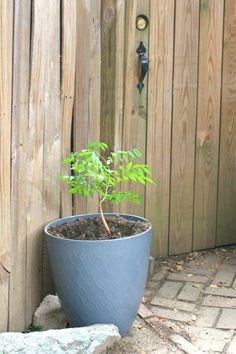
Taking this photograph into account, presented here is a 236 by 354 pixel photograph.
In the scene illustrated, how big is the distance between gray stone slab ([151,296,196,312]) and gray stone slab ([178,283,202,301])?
0.22 feet

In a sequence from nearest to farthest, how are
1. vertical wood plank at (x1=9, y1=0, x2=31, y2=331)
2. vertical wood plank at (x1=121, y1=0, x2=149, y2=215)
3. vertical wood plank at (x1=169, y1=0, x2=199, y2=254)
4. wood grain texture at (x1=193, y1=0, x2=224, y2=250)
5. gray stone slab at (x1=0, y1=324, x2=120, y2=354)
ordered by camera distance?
gray stone slab at (x1=0, y1=324, x2=120, y2=354) < vertical wood plank at (x1=9, y1=0, x2=31, y2=331) < vertical wood plank at (x1=121, y1=0, x2=149, y2=215) < vertical wood plank at (x1=169, y1=0, x2=199, y2=254) < wood grain texture at (x1=193, y1=0, x2=224, y2=250)

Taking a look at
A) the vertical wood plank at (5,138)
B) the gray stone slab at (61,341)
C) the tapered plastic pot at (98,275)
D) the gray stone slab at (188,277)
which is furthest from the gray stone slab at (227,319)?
the vertical wood plank at (5,138)

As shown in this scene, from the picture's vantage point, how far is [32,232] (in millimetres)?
2969

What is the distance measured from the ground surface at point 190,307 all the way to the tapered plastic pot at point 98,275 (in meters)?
0.19

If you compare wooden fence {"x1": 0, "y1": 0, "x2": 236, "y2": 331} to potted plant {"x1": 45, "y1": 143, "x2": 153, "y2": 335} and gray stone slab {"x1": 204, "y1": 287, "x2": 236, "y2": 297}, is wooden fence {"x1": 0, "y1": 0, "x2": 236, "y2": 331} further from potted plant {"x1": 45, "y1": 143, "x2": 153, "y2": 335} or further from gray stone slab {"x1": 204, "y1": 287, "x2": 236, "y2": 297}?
gray stone slab {"x1": 204, "y1": 287, "x2": 236, "y2": 297}

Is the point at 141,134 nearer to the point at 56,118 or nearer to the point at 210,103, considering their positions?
the point at 210,103

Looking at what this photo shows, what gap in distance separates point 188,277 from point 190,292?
0.24 meters

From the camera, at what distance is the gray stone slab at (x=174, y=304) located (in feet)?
11.3

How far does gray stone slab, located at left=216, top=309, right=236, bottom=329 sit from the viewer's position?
3203 mm

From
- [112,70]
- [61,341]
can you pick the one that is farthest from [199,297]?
[112,70]

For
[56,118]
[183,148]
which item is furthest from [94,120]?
[183,148]

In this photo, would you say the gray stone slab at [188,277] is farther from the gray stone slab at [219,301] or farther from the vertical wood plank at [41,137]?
the vertical wood plank at [41,137]

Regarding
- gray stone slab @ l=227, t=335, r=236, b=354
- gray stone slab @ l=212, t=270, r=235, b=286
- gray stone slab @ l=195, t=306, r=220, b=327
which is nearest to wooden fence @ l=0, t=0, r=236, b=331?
gray stone slab @ l=212, t=270, r=235, b=286

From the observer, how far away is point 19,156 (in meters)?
2.82
